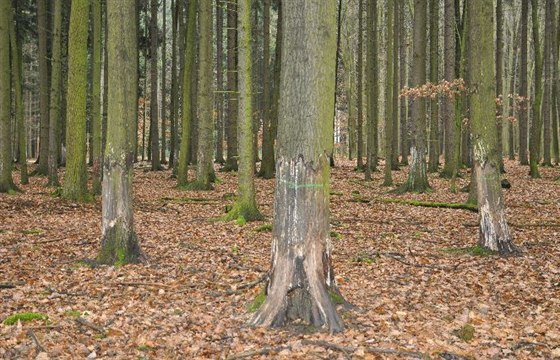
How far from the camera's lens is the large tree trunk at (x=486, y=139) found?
8.44 m

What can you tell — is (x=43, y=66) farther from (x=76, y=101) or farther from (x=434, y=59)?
(x=434, y=59)

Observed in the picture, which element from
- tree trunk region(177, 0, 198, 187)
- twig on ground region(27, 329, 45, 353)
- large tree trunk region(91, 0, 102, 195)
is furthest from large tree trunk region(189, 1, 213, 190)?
twig on ground region(27, 329, 45, 353)

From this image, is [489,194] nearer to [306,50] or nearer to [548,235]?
[548,235]

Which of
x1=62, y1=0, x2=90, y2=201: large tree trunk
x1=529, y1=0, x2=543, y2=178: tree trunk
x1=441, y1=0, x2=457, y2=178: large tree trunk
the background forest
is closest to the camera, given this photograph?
the background forest

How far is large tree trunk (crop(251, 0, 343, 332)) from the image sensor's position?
17.5 feet

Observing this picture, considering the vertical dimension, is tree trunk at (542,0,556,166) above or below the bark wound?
above

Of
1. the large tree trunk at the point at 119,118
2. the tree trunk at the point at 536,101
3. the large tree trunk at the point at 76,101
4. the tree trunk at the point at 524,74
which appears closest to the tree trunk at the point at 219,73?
the large tree trunk at the point at 76,101

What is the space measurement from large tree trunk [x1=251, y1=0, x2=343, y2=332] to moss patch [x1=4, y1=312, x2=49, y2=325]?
8.16 feet

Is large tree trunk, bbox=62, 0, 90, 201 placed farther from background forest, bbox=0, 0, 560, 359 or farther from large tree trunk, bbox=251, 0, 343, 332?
large tree trunk, bbox=251, 0, 343, 332

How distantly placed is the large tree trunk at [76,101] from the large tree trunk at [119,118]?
5801 millimetres

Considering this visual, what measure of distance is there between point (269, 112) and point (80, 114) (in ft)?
30.1

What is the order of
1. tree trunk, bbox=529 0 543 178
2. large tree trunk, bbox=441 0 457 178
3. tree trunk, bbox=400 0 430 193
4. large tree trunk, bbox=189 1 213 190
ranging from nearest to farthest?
large tree trunk, bbox=189 1 213 190, tree trunk, bbox=400 0 430 193, large tree trunk, bbox=441 0 457 178, tree trunk, bbox=529 0 543 178

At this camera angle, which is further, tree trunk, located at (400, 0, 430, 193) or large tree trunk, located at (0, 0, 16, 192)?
tree trunk, located at (400, 0, 430, 193)

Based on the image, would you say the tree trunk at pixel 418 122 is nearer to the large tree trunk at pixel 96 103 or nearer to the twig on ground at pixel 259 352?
the large tree trunk at pixel 96 103
